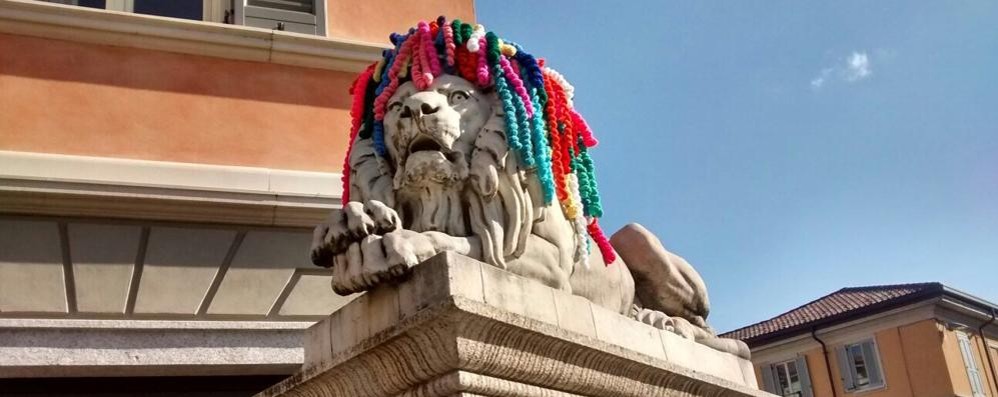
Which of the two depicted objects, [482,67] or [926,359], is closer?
[482,67]

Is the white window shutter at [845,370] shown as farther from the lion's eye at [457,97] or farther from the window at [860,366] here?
the lion's eye at [457,97]

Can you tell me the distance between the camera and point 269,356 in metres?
5.83

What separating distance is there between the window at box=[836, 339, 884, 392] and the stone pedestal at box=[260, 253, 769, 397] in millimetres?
23646

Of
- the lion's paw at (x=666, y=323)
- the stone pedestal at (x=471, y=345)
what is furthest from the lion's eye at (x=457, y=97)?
the lion's paw at (x=666, y=323)

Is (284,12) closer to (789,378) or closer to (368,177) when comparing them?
(368,177)

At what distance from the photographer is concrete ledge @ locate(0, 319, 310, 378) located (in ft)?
17.6

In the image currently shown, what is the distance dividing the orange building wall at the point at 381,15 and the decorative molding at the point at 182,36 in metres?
0.26

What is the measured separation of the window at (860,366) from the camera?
966 inches

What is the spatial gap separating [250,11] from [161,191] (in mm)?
1629

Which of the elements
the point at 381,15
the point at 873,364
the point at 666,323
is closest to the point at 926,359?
the point at 873,364

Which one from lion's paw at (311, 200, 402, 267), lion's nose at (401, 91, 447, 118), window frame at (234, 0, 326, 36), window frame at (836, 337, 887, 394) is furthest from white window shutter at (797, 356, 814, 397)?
lion's paw at (311, 200, 402, 267)

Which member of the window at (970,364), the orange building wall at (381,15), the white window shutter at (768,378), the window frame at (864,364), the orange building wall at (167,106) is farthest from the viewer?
the white window shutter at (768,378)

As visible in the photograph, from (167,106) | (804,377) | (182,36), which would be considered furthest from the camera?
(804,377)

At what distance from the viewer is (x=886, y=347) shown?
24312mm
